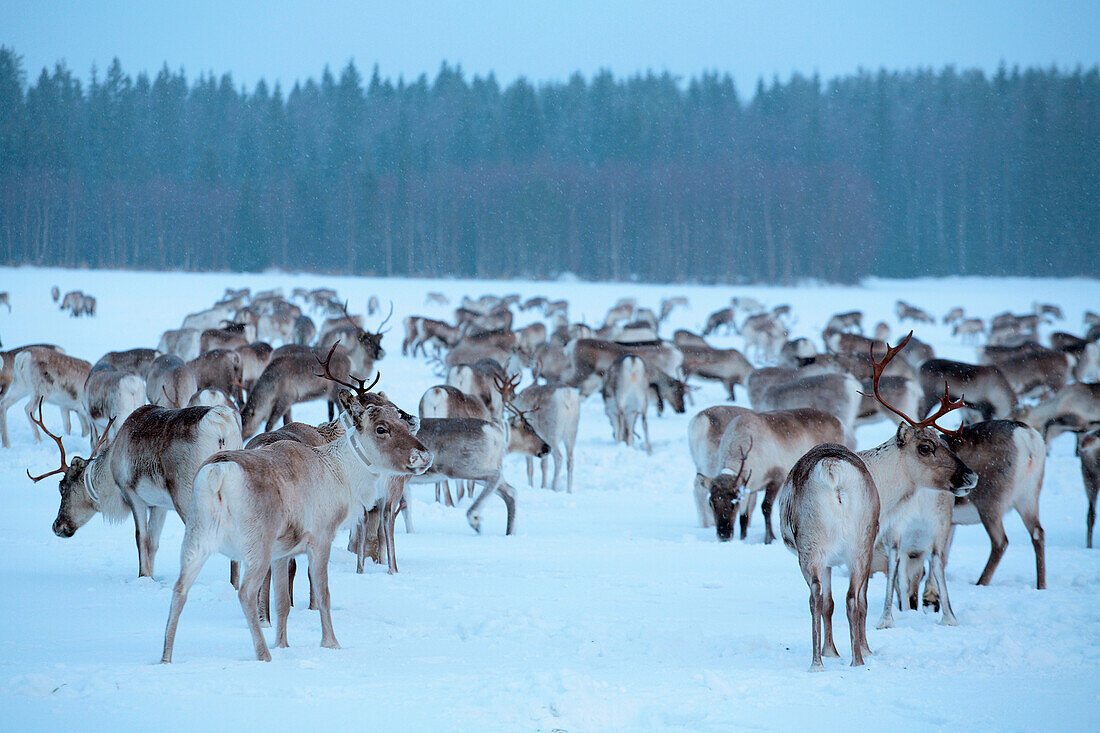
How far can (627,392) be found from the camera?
15.0 metres

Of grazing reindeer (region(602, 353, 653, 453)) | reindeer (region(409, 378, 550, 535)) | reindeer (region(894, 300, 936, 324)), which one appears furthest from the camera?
reindeer (region(894, 300, 936, 324))

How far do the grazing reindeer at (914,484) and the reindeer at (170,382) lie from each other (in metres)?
→ 10.1

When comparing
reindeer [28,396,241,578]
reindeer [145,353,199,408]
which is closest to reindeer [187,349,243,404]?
reindeer [145,353,199,408]

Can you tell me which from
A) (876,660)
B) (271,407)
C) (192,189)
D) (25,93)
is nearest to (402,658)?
(876,660)

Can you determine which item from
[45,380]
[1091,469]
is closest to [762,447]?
[1091,469]

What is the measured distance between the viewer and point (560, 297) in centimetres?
4653

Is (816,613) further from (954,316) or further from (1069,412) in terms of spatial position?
(954,316)

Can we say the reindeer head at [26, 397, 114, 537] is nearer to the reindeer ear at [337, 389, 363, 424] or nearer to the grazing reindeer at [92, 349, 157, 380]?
the reindeer ear at [337, 389, 363, 424]

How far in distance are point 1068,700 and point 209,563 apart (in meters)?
5.69

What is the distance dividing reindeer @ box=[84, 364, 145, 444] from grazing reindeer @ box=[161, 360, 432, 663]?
282 inches

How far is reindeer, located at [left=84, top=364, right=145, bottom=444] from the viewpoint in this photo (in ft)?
38.0

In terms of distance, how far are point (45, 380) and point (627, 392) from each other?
8.47 metres

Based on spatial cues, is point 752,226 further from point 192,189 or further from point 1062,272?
point 192,189

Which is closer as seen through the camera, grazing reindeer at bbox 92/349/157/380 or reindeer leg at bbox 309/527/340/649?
reindeer leg at bbox 309/527/340/649
